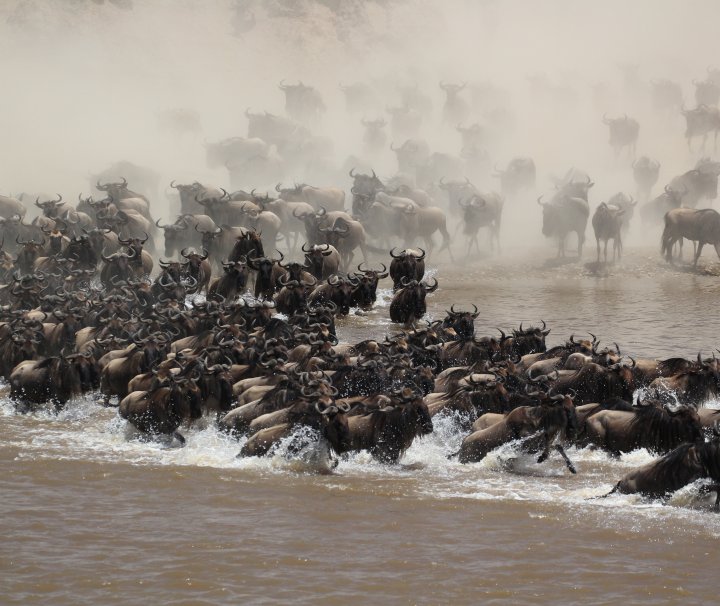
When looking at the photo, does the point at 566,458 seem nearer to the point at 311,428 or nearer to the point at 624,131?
the point at 311,428

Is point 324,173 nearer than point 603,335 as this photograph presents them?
No

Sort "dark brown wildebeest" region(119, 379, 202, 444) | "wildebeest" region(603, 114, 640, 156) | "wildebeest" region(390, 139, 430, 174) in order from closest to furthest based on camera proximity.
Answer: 1. "dark brown wildebeest" region(119, 379, 202, 444)
2. "wildebeest" region(390, 139, 430, 174)
3. "wildebeest" region(603, 114, 640, 156)

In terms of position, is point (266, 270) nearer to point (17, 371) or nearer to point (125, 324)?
point (125, 324)

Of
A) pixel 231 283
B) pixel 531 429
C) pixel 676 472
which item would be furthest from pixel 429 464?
pixel 231 283

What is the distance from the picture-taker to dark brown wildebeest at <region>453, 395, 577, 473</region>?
40.7 feet

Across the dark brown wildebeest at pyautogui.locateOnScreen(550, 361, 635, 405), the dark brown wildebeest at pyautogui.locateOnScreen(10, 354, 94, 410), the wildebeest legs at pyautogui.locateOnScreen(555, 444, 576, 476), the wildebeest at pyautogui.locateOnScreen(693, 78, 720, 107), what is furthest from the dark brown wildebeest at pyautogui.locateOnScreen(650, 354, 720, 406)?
the wildebeest at pyautogui.locateOnScreen(693, 78, 720, 107)

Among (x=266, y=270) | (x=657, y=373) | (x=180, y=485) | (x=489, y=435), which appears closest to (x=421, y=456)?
(x=489, y=435)

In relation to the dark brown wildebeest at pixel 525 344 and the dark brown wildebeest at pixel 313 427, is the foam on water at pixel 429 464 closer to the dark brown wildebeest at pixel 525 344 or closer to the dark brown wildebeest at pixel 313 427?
the dark brown wildebeest at pixel 313 427

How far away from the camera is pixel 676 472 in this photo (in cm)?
1105

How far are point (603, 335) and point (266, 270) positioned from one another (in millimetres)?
6786

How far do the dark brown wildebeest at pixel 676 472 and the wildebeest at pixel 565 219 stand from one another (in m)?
20.1

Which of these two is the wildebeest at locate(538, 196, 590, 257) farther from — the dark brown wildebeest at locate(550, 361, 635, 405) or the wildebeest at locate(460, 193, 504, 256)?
the dark brown wildebeest at locate(550, 361, 635, 405)

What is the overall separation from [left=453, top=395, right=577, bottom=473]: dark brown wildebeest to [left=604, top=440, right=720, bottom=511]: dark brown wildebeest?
50.5 inches

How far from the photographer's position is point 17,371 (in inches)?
631
